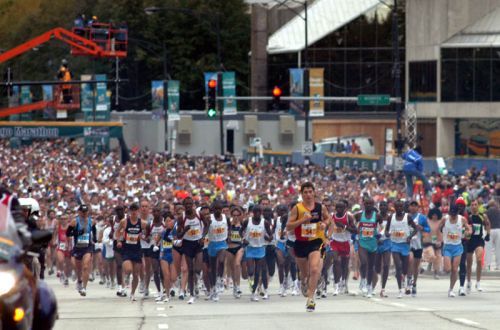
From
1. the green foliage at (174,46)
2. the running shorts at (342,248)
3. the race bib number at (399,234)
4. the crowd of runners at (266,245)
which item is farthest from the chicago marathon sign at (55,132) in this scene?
the race bib number at (399,234)

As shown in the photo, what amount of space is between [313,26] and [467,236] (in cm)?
6239

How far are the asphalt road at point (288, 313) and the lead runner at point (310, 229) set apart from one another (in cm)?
57

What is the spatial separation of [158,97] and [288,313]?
5257cm

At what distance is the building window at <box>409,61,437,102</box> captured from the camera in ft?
254

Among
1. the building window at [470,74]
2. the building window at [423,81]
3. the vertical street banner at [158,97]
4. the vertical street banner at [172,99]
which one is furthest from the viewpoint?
the building window at [423,81]

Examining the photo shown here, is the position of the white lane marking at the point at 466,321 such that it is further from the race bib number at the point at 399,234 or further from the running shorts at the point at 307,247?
the race bib number at the point at 399,234

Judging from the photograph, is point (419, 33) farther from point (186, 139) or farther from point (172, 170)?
point (172, 170)

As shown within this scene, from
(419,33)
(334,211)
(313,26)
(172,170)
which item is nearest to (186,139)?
(313,26)

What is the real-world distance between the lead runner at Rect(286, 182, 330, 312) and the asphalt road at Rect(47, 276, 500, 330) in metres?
0.57

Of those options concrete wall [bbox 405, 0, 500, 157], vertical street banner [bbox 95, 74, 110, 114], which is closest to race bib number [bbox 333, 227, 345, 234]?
vertical street banner [bbox 95, 74, 110, 114]

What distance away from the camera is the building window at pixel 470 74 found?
7488cm

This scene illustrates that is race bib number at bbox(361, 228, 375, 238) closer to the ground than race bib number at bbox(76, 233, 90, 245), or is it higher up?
higher up

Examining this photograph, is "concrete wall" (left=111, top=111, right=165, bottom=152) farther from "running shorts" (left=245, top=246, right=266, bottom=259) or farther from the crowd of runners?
"running shorts" (left=245, top=246, right=266, bottom=259)

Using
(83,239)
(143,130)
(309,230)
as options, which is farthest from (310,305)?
(143,130)
